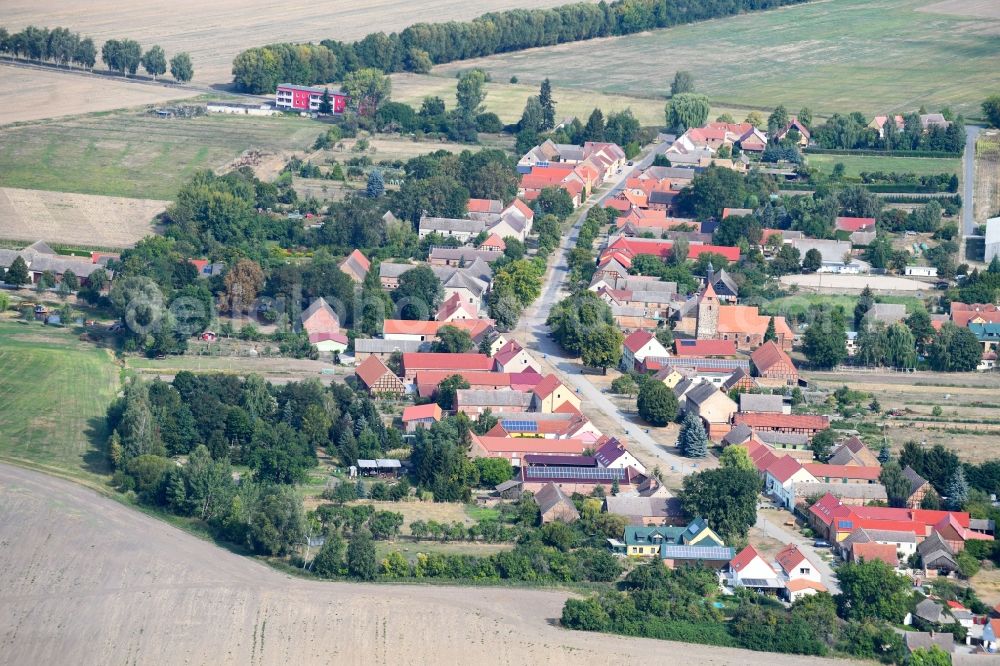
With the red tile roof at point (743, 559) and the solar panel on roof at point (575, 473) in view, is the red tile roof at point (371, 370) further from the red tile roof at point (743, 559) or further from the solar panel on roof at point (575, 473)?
the red tile roof at point (743, 559)

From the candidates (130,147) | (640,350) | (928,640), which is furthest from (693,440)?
(130,147)

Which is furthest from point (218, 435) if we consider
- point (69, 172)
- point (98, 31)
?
point (98, 31)

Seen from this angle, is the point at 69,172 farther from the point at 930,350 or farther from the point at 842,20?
the point at 842,20

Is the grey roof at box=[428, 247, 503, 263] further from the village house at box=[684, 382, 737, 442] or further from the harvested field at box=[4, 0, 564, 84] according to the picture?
the harvested field at box=[4, 0, 564, 84]

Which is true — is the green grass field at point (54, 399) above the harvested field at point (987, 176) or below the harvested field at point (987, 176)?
below

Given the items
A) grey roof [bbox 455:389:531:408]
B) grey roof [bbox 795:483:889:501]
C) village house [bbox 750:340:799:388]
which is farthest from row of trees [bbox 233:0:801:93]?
grey roof [bbox 795:483:889:501]

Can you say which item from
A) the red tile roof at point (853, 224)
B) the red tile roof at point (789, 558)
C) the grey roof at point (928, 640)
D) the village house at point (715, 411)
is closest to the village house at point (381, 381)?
the village house at point (715, 411)

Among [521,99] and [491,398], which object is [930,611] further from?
[521,99]
